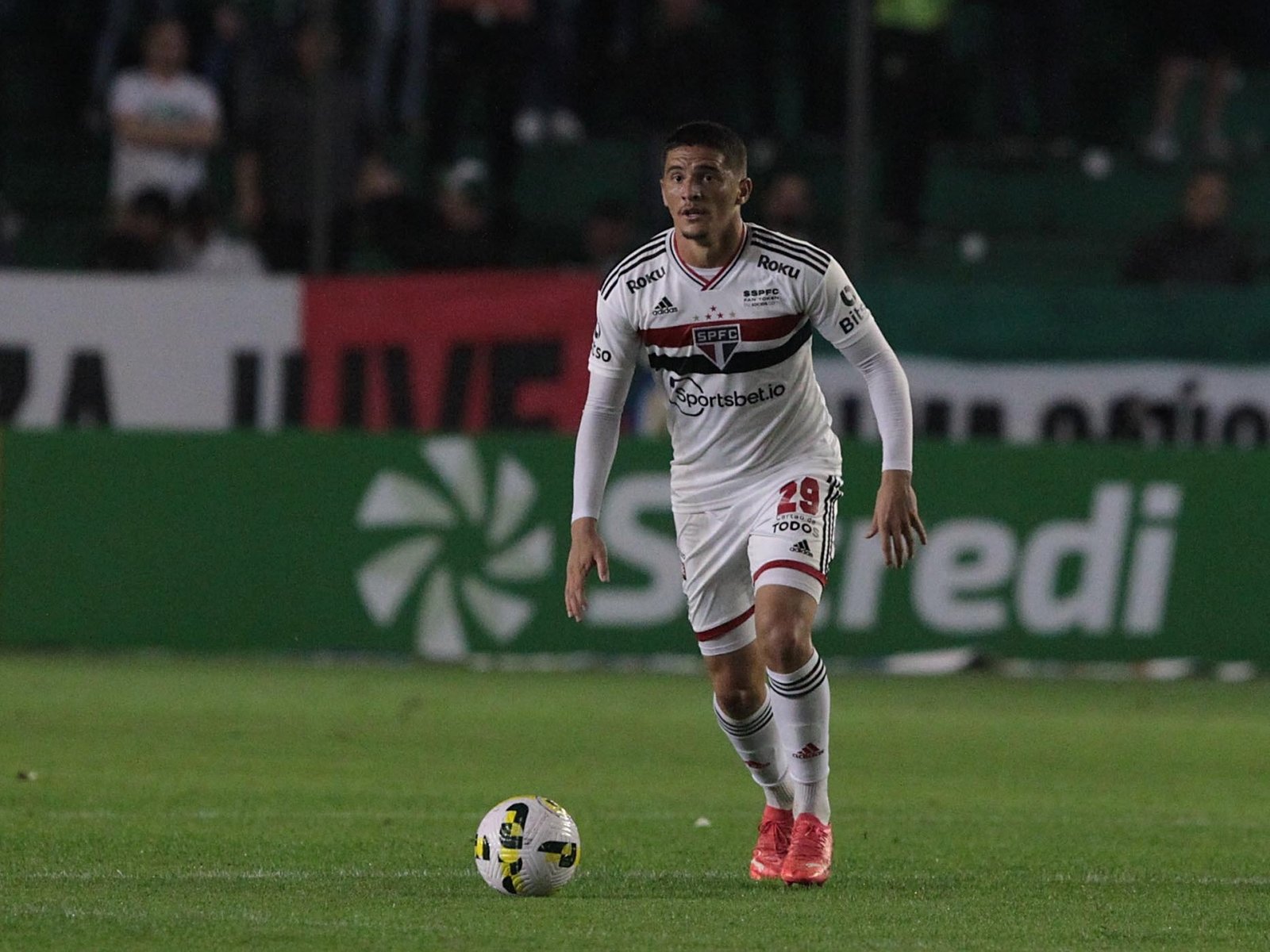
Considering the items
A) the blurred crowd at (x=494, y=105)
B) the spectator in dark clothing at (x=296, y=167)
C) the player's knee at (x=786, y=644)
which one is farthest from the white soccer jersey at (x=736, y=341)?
the spectator in dark clothing at (x=296, y=167)

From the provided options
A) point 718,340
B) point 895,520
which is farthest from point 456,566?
point 895,520

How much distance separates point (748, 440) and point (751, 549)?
335 millimetres

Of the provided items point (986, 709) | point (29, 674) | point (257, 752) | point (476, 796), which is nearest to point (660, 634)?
point (986, 709)

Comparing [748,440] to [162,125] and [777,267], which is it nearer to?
[777,267]

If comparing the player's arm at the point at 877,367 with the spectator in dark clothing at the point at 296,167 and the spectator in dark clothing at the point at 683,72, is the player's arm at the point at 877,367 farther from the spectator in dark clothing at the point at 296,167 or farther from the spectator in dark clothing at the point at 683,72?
the spectator in dark clothing at the point at 683,72

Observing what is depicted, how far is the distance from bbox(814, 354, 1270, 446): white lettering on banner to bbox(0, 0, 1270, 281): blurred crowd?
1401mm

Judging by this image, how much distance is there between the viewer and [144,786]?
9.56 m

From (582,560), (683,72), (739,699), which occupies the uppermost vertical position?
(683,72)

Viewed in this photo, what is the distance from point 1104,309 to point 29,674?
22.6ft

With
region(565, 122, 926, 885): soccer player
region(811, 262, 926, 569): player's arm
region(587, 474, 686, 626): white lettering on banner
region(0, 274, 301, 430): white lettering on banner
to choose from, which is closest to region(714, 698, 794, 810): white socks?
region(565, 122, 926, 885): soccer player

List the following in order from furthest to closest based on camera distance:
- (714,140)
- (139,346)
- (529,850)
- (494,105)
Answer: (494,105) < (139,346) < (714,140) < (529,850)

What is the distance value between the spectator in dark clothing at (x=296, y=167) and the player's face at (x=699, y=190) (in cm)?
962

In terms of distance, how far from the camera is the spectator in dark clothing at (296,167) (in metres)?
17.0

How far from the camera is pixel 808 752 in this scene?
7.37 m
